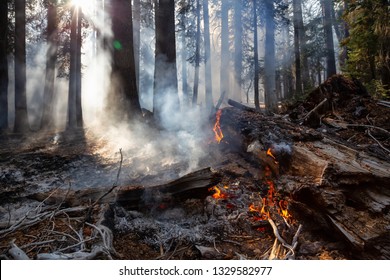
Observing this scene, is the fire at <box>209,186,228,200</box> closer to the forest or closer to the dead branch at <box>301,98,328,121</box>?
the forest

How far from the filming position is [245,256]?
2541 millimetres

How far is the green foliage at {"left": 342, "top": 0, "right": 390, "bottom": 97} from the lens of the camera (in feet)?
21.1

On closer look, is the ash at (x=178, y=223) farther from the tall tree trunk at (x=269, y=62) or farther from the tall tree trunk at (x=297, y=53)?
the tall tree trunk at (x=269, y=62)

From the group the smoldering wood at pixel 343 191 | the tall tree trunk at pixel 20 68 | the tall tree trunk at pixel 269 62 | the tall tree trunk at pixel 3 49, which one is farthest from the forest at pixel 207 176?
the tall tree trunk at pixel 269 62

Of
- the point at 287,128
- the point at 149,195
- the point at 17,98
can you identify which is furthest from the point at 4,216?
the point at 17,98

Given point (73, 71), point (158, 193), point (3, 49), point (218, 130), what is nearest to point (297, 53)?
point (218, 130)

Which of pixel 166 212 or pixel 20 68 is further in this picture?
pixel 20 68

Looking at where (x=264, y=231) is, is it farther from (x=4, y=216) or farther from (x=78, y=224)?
(x=4, y=216)

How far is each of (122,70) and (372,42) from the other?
6.81m

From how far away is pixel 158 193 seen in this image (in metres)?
3.49

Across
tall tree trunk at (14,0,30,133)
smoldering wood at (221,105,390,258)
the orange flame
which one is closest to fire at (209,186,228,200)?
the orange flame

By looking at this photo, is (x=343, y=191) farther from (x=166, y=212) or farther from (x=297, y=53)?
(x=297, y=53)
